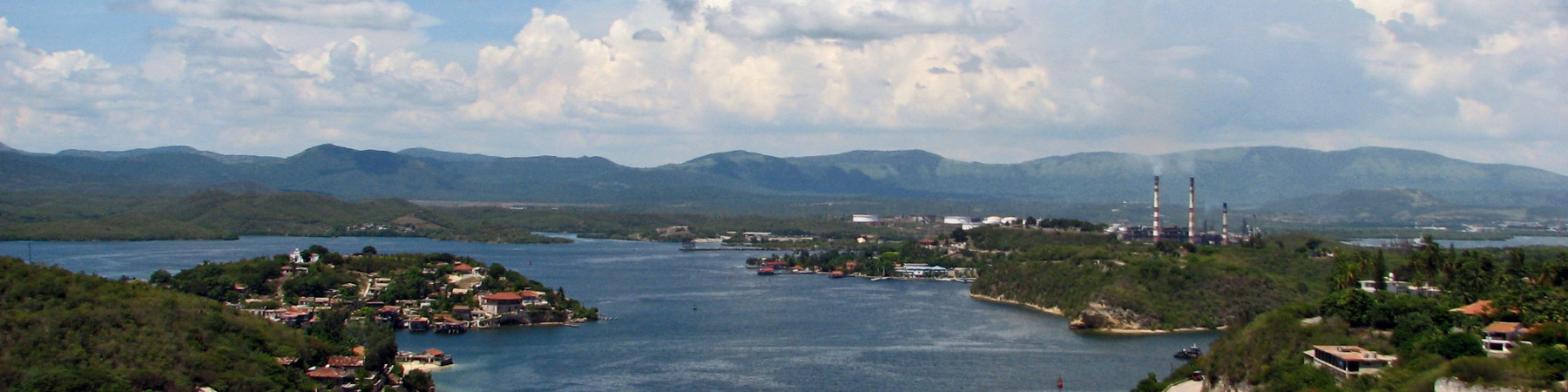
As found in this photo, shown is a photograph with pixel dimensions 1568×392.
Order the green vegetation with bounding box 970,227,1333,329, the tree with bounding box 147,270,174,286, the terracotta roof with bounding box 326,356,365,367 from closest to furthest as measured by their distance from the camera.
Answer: the terracotta roof with bounding box 326,356,365,367, the tree with bounding box 147,270,174,286, the green vegetation with bounding box 970,227,1333,329

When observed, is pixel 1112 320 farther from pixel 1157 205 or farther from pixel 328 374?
pixel 1157 205

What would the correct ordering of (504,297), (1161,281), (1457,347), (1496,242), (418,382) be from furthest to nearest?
(1496,242) → (1161,281) → (504,297) → (418,382) → (1457,347)

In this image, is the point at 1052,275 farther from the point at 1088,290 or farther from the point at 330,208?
the point at 330,208

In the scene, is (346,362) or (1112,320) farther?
(1112,320)

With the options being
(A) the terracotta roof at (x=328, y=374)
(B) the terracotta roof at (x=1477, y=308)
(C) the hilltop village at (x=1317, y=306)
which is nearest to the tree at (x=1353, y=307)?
(C) the hilltop village at (x=1317, y=306)

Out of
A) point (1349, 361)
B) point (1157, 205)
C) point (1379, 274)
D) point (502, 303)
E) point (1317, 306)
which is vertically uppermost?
point (1157, 205)

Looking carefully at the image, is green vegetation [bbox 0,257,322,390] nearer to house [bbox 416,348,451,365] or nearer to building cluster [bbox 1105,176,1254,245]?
house [bbox 416,348,451,365]

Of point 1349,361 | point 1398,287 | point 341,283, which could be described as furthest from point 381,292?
point 1349,361

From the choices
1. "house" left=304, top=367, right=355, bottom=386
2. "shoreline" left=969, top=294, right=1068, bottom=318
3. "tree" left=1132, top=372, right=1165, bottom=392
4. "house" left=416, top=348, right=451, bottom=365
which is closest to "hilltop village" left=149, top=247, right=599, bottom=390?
"house" left=416, top=348, right=451, bottom=365
